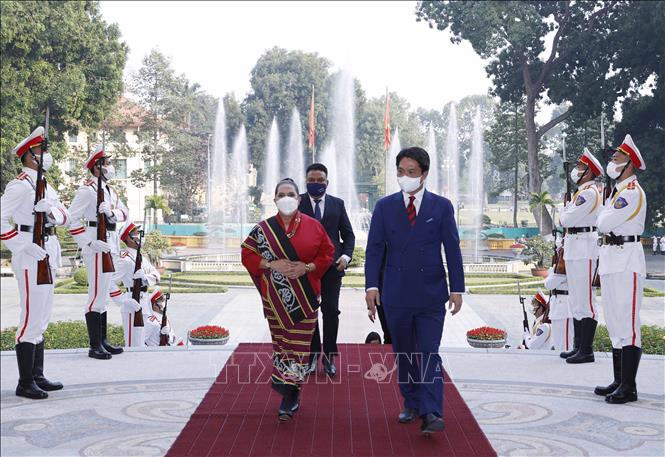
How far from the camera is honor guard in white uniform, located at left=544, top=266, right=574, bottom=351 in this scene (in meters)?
9.70

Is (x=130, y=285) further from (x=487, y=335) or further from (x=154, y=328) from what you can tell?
(x=487, y=335)

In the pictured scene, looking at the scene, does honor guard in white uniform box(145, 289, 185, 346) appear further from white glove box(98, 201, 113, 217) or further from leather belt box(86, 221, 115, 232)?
white glove box(98, 201, 113, 217)

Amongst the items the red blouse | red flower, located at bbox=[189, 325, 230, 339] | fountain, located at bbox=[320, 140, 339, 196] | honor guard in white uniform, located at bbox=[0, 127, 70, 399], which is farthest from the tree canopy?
the red blouse

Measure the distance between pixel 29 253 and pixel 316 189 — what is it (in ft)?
8.20

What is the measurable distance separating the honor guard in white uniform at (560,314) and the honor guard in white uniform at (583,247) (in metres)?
0.77

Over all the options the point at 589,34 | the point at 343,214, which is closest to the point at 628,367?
the point at 343,214

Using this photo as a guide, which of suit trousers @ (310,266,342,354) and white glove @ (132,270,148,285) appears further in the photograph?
white glove @ (132,270,148,285)

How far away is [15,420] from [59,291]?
60.6 ft

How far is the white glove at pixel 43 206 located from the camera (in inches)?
289

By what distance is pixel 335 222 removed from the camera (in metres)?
7.70

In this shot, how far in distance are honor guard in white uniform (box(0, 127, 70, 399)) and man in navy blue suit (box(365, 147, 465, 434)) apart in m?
3.07

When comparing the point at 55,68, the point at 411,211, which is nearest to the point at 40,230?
the point at 411,211

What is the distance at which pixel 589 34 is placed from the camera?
131 feet

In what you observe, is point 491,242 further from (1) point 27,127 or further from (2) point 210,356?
(2) point 210,356
